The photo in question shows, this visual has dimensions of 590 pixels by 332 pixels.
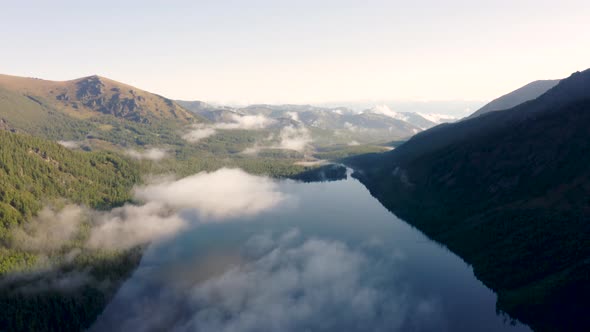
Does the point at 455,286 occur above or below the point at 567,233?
below

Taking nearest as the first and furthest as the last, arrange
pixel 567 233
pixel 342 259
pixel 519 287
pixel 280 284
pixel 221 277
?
pixel 519 287, pixel 567 233, pixel 280 284, pixel 221 277, pixel 342 259

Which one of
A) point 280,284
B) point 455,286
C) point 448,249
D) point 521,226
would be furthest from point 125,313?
point 521,226

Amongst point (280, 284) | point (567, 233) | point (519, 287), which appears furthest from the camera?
point (280, 284)

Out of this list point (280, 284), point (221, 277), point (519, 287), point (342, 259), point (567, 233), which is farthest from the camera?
point (342, 259)

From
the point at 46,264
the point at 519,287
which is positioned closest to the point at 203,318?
the point at 46,264

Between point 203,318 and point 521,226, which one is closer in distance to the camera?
point 203,318

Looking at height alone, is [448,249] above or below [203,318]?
above

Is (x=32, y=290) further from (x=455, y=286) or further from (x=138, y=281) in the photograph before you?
(x=455, y=286)

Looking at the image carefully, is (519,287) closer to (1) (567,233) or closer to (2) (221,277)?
(1) (567,233)

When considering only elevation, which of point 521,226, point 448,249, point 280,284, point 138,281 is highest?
point 521,226
